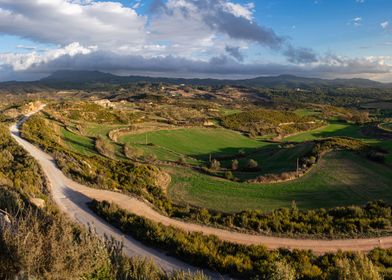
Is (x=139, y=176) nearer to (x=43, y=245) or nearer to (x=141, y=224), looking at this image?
(x=141, y=224)

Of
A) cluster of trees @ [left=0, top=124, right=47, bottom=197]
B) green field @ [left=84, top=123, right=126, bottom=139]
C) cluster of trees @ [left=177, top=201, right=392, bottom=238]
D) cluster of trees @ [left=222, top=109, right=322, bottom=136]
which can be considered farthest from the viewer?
cluster of trees @ [left=222, top=109, right=322, bottom=136]

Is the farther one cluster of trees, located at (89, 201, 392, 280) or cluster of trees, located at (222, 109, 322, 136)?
cluster of trees, located at (222, 109, 322, 136)

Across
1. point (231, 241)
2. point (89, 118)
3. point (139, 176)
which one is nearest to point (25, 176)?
point (139, 176)

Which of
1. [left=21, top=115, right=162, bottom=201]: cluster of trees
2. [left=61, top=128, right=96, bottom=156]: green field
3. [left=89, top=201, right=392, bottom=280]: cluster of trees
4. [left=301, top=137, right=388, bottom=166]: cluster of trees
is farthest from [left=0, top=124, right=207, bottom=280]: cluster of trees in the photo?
[left=61, top=128, right=96, bottom=156]: green field

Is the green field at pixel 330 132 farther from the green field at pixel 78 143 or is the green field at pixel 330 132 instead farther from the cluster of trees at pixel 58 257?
the cluster of trees at pixel 58 257

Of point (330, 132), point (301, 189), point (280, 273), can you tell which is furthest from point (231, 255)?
point (330, 132)

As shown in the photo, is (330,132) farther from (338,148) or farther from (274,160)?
(338,148)

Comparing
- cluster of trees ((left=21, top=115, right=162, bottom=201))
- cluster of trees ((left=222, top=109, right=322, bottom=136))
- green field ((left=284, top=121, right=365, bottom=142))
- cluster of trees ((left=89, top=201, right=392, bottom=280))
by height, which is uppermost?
cluster of trees ((left=89, top=201, right=392, bottom=280))

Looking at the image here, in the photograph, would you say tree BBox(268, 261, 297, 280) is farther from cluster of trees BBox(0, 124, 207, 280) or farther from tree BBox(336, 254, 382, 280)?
cluster of trees BBox(0, 124, 207, 280)
